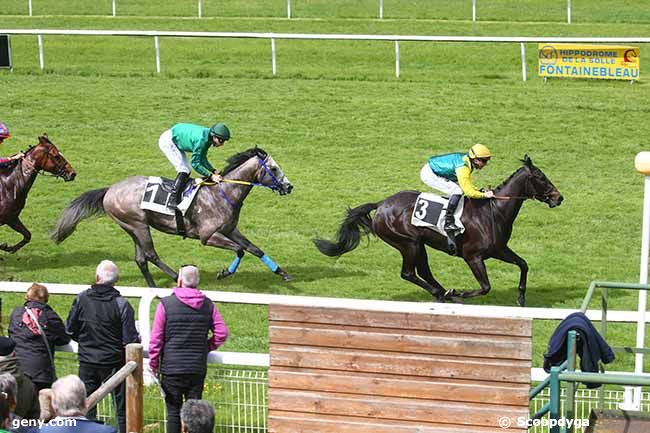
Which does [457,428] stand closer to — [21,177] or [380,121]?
[21,177]

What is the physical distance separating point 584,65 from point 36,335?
46.9 feet

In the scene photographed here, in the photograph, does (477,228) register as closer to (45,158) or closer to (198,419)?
(45,158)

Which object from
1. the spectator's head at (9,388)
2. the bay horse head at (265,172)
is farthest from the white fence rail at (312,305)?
the bay horse head at (265,172)

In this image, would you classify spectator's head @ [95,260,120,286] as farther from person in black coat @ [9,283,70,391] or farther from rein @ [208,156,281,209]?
rein @ [208,156,281,209]

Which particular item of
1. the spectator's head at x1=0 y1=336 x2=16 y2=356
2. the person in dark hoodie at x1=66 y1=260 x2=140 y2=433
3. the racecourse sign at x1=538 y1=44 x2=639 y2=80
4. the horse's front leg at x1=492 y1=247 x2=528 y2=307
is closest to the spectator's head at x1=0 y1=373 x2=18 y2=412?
Result: the spectator's head at x1=0 y1=336 x2=16 y2=356

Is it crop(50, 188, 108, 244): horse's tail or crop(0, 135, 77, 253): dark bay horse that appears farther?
crop(0, 135, 77, 253): dark bay horse

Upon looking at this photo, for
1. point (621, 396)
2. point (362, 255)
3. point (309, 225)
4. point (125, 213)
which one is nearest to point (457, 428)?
point (621, 396)

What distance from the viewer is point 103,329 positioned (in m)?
6.46

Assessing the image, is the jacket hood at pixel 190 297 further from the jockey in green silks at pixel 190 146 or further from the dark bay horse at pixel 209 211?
the dark bay horse at pixel 209 211

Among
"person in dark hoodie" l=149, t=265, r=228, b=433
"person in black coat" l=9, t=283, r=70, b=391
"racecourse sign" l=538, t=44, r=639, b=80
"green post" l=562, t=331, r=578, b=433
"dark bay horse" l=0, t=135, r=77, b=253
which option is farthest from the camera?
"racecourse sign" l=538, t=44, r=639, b=80

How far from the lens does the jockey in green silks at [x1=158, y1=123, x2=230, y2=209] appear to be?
10.5 m

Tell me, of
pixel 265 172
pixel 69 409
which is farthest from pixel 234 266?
pixel 69 409

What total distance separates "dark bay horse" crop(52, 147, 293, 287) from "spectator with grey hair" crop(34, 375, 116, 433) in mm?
5913

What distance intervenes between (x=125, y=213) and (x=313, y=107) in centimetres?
724
